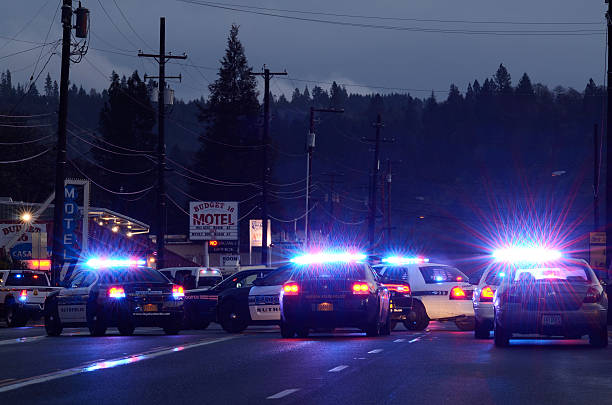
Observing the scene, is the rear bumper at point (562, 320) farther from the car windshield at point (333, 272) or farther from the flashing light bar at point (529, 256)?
the car windshield at point (333, 272)

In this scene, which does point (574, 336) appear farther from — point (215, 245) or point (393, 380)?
point (215, 245)

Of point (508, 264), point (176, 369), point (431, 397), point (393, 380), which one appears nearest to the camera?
point (431, 397)

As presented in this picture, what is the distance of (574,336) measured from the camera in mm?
22031

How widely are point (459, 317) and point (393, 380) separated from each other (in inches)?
597

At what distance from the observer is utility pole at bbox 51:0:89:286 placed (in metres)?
42.6

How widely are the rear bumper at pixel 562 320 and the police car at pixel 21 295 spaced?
61.7 feet

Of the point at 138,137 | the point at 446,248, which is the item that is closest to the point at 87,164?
the point at 138,137

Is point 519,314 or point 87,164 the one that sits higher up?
point 87,164

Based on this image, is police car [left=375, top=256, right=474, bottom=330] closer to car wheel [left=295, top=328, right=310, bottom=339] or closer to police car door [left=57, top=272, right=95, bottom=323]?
car wheel [left=295, top=328, right=310, bottom=339]

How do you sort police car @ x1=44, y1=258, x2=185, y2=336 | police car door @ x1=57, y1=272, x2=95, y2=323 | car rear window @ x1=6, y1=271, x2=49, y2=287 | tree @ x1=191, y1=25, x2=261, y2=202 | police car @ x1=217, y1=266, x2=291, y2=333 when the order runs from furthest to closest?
tree @ x1=191, y1=25, x2=261, y2=202
car rear window @ x1=6, y1=271, x2=49, y2=287
police car @ x1=217, y1=266, x2=291, y2=333
police car door @ x1=57, y1=272, x2=95, y2=323
police car @ x1=44, y1=258, x2=185, y2=336

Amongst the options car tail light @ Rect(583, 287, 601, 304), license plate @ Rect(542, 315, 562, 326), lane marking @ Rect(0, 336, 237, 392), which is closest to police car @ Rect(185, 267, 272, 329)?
lane marking @ Rect(0, 336, 237, 392)

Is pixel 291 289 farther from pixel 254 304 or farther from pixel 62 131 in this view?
pixel 62 131

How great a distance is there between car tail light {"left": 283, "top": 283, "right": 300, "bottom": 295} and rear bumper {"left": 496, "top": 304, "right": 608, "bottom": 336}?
4.90 metres

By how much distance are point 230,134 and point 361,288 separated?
101 metres
